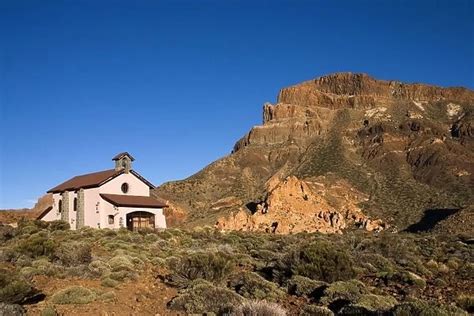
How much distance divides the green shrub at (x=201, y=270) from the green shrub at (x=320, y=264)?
225cm

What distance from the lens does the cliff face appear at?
6191 cm

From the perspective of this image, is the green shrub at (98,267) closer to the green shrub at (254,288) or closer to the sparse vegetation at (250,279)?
the sparse vegetation at (250,279)

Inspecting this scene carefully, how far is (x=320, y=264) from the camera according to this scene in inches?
640

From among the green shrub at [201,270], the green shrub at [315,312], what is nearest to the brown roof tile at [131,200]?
the green shrub at [201,270]

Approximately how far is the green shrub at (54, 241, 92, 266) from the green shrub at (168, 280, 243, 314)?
630 centimetres

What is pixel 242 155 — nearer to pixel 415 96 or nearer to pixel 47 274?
pixel 415 96

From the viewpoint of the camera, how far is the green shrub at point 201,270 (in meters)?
15.2

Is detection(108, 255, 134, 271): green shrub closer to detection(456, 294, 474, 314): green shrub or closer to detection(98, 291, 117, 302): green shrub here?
detection(98, 291, 117, 302): green shrub

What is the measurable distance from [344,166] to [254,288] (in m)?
67.8

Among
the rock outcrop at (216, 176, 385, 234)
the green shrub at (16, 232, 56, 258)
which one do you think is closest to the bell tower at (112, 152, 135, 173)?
the rock outcrop at (216, 176, 385, 234)

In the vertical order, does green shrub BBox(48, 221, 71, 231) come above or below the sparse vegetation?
above

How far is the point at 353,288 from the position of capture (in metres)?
13.4

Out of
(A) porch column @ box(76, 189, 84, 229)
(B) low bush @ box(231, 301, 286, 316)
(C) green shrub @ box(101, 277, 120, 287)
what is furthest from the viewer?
(A) porch column @ box(76, 189, 84, 229)

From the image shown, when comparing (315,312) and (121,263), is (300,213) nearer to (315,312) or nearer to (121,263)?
(121,263)
